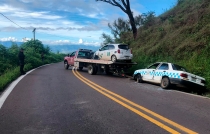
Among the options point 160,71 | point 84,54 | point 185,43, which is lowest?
point 160,71

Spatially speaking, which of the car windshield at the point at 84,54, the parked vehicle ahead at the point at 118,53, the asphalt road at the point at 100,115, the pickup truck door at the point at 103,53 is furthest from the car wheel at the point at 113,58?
the asphalt road at the point at 100,115

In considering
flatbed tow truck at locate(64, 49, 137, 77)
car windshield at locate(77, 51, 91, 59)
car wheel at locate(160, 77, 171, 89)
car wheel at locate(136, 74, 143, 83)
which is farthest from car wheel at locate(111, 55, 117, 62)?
car wheel at locate(160, 77, 171, 89)

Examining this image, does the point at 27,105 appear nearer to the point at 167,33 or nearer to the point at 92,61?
the point at 92,61

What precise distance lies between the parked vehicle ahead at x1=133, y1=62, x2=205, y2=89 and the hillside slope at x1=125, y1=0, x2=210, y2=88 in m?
0.82

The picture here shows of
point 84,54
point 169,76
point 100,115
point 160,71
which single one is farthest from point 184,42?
point 100,115

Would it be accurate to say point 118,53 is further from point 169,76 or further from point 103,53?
point 169,76

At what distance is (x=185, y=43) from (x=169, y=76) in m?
5.98

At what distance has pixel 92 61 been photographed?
58.7ft

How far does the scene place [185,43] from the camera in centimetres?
1655

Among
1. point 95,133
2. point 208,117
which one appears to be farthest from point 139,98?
Result: point 95,133

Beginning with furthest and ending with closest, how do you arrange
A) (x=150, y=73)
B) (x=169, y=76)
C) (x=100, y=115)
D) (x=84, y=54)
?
(x=84, y=54) → (x=150, y=73) → (x=169, y=76) → (x=100, y=115)

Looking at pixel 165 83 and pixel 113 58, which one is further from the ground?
pixel 113 58

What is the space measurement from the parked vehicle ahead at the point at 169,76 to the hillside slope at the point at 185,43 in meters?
0.82

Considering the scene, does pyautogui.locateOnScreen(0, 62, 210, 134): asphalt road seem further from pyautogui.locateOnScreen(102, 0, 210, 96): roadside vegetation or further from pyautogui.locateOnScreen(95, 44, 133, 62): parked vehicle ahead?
pyautogui.locateOnScreen(95, 44, 133, 62): parked vehicle ahead
